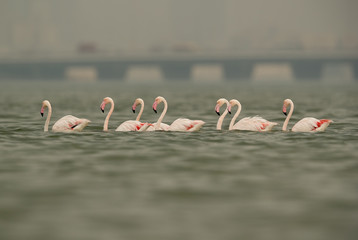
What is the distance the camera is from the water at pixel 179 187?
11.6 meters

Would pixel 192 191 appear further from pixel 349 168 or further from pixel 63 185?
pixel 349 168

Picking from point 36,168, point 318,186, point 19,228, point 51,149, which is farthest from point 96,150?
point 19,228

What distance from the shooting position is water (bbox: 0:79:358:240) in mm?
11633

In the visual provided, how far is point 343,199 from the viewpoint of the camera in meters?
13.7

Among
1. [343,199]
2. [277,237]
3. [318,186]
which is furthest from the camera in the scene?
[318,186]

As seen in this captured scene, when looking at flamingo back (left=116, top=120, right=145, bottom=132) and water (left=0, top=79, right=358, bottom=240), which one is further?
flamingo back (left=116, top=120, right=145, bottom=132)

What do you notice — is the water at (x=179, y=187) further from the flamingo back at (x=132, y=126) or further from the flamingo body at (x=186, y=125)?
the flamingo back at (x=132, y=126)

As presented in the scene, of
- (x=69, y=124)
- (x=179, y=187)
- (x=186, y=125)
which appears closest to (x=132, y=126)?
(x=186, y=125)

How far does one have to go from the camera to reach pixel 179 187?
14922mm

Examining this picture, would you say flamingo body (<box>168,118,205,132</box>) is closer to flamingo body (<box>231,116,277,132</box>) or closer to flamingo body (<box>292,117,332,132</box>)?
flamingo body (<box>231,116,277,132</box>)

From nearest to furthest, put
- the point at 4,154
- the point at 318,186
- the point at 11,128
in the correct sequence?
the point at 318,186, the point at 4,154, the point at 11,128

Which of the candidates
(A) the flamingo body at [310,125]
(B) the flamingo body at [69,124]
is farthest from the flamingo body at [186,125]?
(A) the flamingo body at [310,125]

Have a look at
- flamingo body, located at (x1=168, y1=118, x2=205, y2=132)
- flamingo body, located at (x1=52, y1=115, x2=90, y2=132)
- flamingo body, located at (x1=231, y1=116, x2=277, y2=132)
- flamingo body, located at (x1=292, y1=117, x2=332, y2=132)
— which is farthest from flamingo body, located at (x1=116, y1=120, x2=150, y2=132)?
flamingo body, located at (x1=292, y1=117, x2=332, y2=132)

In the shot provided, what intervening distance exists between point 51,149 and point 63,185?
6.08m
